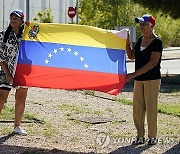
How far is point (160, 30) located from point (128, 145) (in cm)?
3623

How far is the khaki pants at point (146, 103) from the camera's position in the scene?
786 cm

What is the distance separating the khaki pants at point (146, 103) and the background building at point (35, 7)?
101ft

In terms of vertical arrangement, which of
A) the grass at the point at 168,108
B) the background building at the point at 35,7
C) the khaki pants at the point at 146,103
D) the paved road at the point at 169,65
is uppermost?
the khaki pants at the point at 146,103

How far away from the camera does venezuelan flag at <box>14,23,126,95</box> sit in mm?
8234

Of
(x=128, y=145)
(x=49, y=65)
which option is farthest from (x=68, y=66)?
(x=128, y=145)

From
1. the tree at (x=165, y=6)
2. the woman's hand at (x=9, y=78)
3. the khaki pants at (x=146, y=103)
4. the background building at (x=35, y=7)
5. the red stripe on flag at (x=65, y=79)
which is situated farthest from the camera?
the background building at (x=35, y=7)

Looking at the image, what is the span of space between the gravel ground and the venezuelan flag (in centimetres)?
85

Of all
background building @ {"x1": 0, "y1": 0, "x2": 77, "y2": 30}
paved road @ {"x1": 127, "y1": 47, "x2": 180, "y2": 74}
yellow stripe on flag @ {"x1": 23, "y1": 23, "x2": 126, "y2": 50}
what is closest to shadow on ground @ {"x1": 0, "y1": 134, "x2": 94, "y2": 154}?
yellow stripe on flag @ {"x1": 23, "y1": 23, "x2": 126, "y2": 50}

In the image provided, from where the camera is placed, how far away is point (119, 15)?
3878cm

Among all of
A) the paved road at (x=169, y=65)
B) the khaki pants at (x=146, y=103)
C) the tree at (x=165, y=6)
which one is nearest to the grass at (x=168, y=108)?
the khaki pants at (x=146, y=103)

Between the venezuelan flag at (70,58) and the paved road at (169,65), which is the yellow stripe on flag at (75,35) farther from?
the paved road at (169,65)

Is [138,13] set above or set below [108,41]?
below

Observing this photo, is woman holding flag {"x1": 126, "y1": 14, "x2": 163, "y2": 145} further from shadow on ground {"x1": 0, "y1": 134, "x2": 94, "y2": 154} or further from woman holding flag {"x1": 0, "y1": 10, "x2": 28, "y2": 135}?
woman holding flag {"x1": 0, "y1": 10, "x2": 28, "y2": 135}

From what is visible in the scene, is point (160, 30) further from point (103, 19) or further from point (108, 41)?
point (108, 41)
